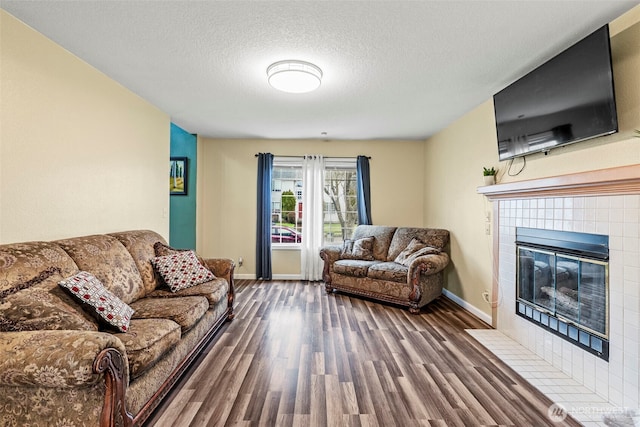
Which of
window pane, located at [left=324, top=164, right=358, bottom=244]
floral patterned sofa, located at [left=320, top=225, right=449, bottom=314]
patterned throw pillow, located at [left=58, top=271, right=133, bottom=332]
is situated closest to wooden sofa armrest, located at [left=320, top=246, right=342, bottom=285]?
floral patterned sofa, located at [left=320, top=225, right=449, bottom=314]

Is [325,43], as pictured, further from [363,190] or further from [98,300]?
[363,190]

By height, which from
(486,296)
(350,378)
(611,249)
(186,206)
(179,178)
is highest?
(179,178)

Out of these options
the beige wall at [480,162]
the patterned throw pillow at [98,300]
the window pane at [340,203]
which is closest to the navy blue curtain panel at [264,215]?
the window pane at [340,203]

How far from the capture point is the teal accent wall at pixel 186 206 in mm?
4906

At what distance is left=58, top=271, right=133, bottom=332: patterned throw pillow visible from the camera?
5.70 feet

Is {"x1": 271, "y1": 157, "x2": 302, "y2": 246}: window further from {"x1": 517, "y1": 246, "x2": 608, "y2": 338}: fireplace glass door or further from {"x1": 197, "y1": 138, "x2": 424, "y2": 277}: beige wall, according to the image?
{"x1": 517, "y1": 246, "x2": 608, "y2": 338}: fireplace glass door

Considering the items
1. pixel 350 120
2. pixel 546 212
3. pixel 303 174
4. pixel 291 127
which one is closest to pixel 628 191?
pixel 546 212

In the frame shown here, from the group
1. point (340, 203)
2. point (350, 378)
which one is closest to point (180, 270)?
point (350, 378)

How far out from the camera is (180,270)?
9.02ft

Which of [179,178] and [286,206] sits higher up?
[179,178]

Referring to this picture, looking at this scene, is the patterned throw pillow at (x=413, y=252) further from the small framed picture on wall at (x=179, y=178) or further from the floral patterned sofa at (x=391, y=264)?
the small framed picture on wall at (x=179, y=178)

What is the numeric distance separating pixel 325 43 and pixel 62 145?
220cm

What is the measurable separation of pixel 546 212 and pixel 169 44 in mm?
3318

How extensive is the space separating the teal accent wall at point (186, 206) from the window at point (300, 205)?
1.35m
